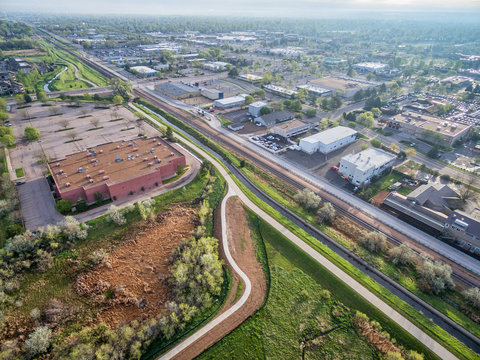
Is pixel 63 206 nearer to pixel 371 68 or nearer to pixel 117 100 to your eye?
pixel 117 100

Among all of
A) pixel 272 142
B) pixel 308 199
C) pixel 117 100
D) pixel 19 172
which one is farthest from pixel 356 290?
pixel 117 100

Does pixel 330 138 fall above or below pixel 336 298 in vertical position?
above

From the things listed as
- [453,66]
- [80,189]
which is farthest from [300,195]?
[453,66]

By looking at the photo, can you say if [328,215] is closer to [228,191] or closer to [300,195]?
[300,195]

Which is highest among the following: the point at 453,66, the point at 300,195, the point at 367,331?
the point at 453,66

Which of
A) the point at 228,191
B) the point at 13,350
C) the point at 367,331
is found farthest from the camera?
the point at 228,191

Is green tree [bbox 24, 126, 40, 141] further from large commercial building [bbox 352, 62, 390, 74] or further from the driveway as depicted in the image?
large commercial building [bbox 352, 62, 390, 74]
